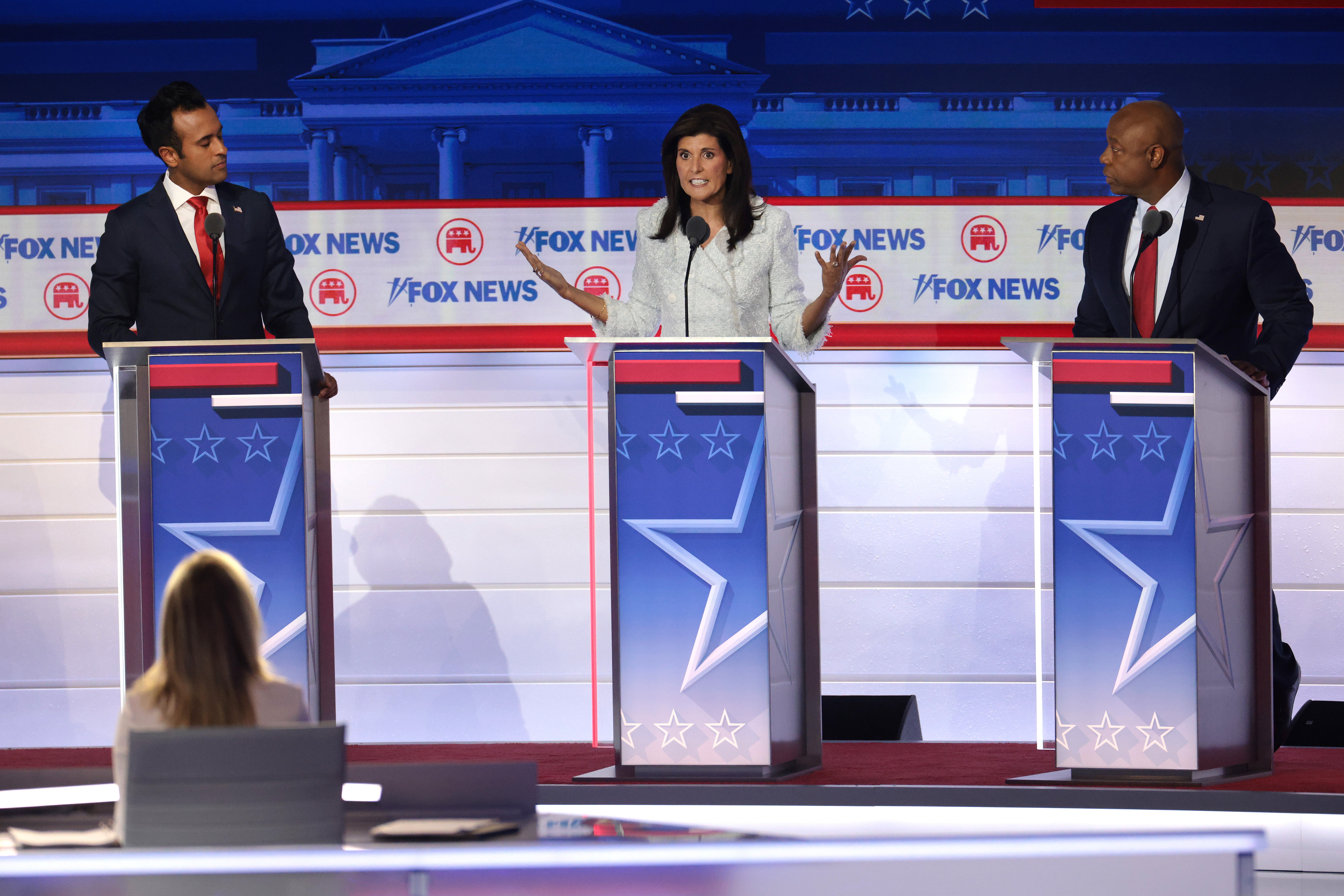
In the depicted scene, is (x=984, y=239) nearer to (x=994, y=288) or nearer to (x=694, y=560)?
(x=994, y=288)

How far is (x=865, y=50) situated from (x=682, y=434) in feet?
7.46

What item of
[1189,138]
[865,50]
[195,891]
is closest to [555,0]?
[865,50]

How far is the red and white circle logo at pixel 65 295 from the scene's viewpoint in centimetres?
448

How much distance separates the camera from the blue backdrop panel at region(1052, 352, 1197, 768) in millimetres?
2533

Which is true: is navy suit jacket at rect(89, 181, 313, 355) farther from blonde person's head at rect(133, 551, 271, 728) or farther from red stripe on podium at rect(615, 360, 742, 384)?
blonde person's head at rect(133, 551, 271, 728)

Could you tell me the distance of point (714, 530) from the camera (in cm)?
267

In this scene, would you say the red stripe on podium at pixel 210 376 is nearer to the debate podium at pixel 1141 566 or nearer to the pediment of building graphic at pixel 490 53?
the debate podium at pixel 1141 566

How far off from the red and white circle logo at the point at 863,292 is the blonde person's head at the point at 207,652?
2995 millimetres

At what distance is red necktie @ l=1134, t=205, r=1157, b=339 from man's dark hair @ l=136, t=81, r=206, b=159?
2094 mm

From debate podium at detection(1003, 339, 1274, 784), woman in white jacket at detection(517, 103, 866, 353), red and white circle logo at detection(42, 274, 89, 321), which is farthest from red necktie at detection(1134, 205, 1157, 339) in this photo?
red and white circle logo at detection(42, 274, 89, 321)

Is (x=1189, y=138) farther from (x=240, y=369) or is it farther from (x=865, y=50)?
(x=240, y=369)

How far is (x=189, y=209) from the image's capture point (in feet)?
10.4

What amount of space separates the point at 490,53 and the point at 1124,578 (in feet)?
9.34

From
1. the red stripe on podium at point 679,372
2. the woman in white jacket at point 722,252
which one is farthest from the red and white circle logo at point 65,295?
the red stripe on podium at point 679,372
